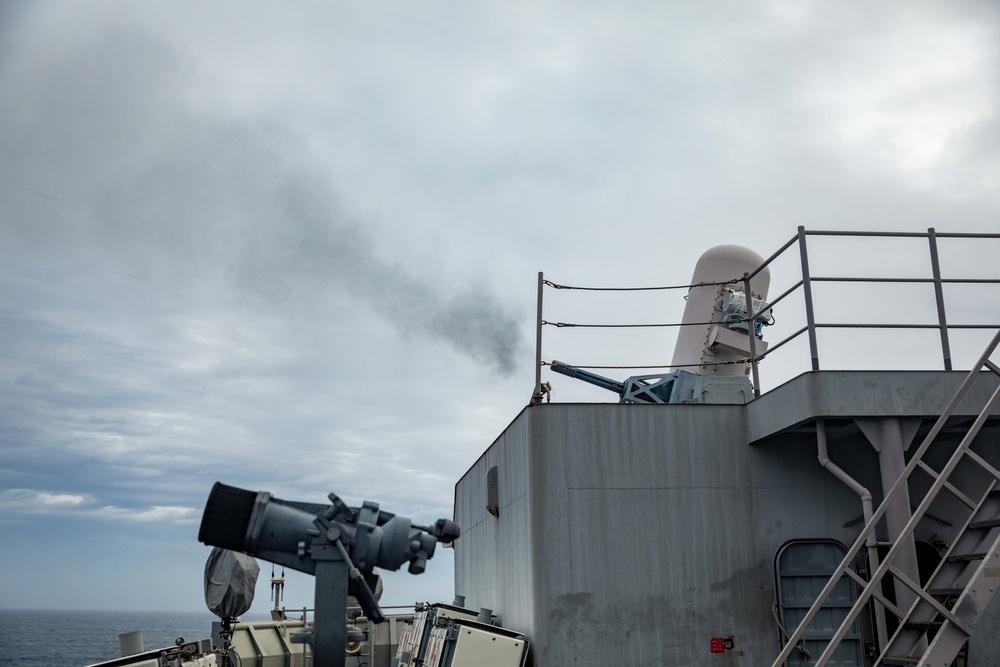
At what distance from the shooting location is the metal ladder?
7180 mm

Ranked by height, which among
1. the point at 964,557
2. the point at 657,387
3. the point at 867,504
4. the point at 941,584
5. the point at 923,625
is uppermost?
the point at 657,387

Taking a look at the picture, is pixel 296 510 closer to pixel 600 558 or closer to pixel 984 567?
pixel 600 558

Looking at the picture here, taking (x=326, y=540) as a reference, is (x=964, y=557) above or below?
below

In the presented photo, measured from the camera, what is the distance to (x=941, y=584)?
8000mm

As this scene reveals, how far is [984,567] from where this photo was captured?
738 cm

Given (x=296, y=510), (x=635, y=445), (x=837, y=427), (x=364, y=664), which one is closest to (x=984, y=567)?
(x=837, y=427)

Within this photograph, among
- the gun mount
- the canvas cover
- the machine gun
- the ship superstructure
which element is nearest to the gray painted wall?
the ship superstructure

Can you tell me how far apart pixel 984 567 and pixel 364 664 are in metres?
12.9

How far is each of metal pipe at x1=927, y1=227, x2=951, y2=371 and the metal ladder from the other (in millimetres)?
1117

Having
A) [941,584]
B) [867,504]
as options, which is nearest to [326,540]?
[941,584]

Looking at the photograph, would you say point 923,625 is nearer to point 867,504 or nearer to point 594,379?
point 867,504

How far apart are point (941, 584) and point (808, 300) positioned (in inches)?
123

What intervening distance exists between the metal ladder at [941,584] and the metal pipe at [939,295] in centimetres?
112

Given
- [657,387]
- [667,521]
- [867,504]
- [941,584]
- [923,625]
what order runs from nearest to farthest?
[923,625]
[941,584]
[867,504]
[667,521]
[657,387]
